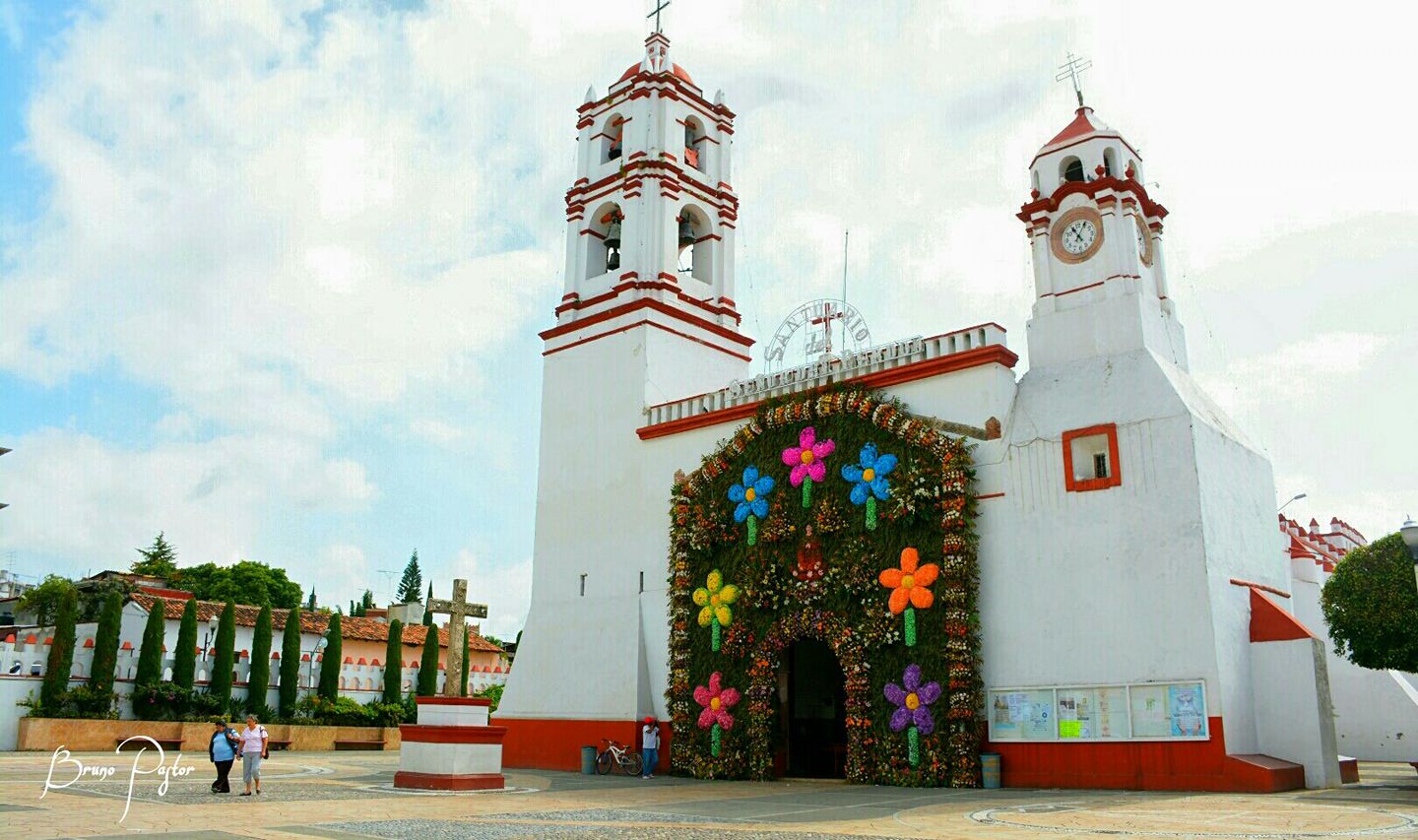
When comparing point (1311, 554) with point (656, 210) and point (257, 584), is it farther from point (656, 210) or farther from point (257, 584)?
point (257, 584)

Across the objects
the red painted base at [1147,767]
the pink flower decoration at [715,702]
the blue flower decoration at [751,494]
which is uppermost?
the blue flower decoration at [751,494]

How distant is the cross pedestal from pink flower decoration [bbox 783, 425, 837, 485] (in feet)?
25.8

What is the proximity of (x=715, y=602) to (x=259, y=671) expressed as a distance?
20.5 meters

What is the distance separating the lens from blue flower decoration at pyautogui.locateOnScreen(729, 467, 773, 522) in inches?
900

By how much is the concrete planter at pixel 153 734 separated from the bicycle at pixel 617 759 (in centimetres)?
1475

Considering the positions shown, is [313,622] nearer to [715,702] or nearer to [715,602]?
[715,602]

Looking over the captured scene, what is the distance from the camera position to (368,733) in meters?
37.0

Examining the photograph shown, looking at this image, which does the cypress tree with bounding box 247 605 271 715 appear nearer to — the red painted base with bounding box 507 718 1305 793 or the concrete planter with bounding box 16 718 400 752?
the concrete planter with bounding box 16 718 400 752

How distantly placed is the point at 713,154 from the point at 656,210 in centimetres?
372

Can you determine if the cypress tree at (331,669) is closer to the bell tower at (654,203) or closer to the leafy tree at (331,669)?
the leafy tree at (331,669)

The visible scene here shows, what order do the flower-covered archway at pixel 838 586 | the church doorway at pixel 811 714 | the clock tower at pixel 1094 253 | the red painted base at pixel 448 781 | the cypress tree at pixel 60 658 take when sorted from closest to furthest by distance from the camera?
the red painted base at pixel 448 781
the flower-covered archway at pixel 838 586
the clock tower at pixel 1094 253
the church doorway at pixel 811 714
the cypress tree at pixel 60 658

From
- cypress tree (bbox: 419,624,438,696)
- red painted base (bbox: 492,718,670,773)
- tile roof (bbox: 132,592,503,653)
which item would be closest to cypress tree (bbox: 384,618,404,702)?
cypress tree (bbox: 419,624,438,696)

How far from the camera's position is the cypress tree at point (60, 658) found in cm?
3066

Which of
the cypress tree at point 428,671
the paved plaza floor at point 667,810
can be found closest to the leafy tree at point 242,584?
the cypress tree at point 428,671
